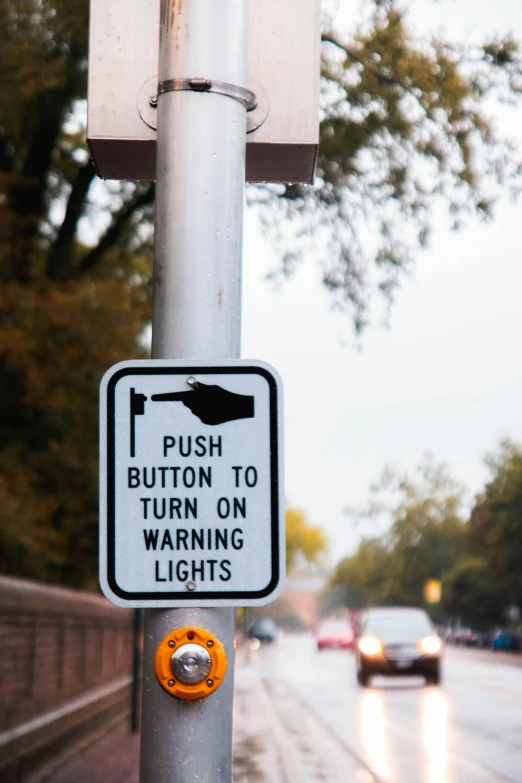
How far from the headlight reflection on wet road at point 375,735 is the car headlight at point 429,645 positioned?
9.79 ft

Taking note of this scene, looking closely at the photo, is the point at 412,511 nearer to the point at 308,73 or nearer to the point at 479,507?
the point at 479,507

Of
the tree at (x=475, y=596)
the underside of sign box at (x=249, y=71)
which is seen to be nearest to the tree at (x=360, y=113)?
the underside of sign box at (x=249, y=71)

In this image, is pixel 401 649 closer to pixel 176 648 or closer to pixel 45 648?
pixel 45 648

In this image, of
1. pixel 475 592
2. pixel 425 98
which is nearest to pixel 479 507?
pixel 475 592

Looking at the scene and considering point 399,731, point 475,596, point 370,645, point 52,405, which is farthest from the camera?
point 475,596

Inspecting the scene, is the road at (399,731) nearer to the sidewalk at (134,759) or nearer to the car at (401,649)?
the sidewalk at (134,759)

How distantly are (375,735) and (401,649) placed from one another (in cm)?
1020

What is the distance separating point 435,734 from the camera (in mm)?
14711

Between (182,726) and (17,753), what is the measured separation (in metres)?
8.18

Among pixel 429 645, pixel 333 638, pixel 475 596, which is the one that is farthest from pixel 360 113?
pixel 475 596

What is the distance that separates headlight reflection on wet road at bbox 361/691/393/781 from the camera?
1168 centimetres

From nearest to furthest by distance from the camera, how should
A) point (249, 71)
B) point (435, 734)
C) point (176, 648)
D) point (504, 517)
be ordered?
1. point (176, 648)
2. point (249, 71)
3. point (435, 734)
4. point (504, 517)

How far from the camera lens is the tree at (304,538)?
138 meters

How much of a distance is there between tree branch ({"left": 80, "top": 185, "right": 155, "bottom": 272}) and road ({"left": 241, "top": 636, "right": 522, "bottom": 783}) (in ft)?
26.1
